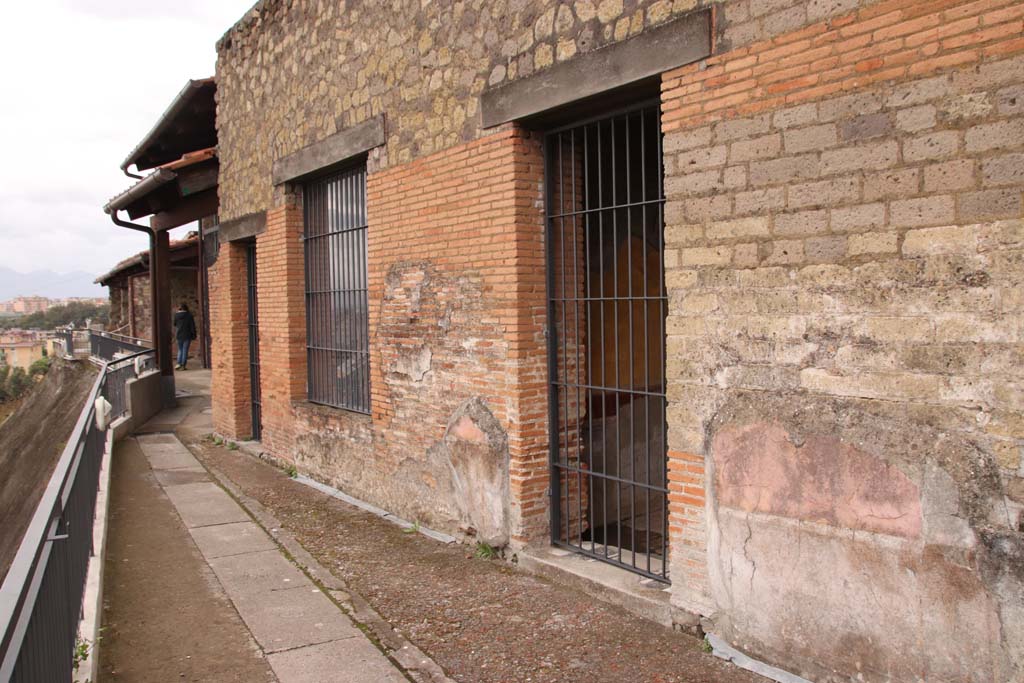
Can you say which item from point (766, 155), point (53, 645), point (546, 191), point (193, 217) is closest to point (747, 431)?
point (766, 155)

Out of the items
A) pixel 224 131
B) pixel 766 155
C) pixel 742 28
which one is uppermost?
pixel 224 131

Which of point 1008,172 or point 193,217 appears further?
point 193,217

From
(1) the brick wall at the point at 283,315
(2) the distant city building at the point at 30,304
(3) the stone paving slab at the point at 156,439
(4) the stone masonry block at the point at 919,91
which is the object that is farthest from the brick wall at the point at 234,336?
(2) the distant city building at the point at 30,304

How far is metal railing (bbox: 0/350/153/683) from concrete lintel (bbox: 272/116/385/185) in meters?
3.28

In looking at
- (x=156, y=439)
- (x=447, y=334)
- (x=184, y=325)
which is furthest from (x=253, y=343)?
(x=184, y=325)

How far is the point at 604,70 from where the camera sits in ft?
14.9

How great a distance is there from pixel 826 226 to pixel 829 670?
2021 millimetres

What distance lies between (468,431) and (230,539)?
2.20 metres

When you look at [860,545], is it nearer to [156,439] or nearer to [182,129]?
[156,439]

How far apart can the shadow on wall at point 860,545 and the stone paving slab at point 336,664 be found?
1.74 meters

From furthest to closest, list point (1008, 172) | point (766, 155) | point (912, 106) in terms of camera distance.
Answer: point (766, 155), point (912, 106), point (1008, 172)

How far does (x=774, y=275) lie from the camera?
3746 millimetres

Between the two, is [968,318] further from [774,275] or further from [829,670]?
[829,670]

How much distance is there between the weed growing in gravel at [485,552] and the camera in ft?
18.4
